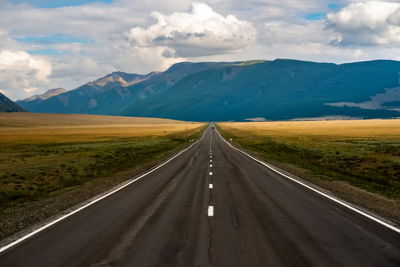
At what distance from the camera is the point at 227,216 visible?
41.7 feet

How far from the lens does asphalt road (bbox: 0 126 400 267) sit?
8.46 m

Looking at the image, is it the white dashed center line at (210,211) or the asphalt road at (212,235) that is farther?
the white dashed center line at (210,211)

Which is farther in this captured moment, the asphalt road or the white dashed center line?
the white dashed center line

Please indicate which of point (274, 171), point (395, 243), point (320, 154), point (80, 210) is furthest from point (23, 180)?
point (320, 154)

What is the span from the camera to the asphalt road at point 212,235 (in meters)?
8.46

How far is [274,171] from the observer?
85.9 ft

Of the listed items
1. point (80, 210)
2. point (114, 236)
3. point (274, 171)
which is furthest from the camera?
point (274, 171)

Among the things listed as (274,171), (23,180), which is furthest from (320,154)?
(23,180)

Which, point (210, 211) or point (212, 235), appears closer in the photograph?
point (212, 235)

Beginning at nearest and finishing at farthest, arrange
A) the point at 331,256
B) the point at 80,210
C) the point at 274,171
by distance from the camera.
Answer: the point at 331,256 → the point at 80,210 → the point at 274,171

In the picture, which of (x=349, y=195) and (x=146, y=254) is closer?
(x=146, y=254)

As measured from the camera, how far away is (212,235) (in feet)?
34.1

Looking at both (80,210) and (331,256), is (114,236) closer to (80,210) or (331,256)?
(80,210)

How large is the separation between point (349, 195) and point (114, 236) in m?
10.7
